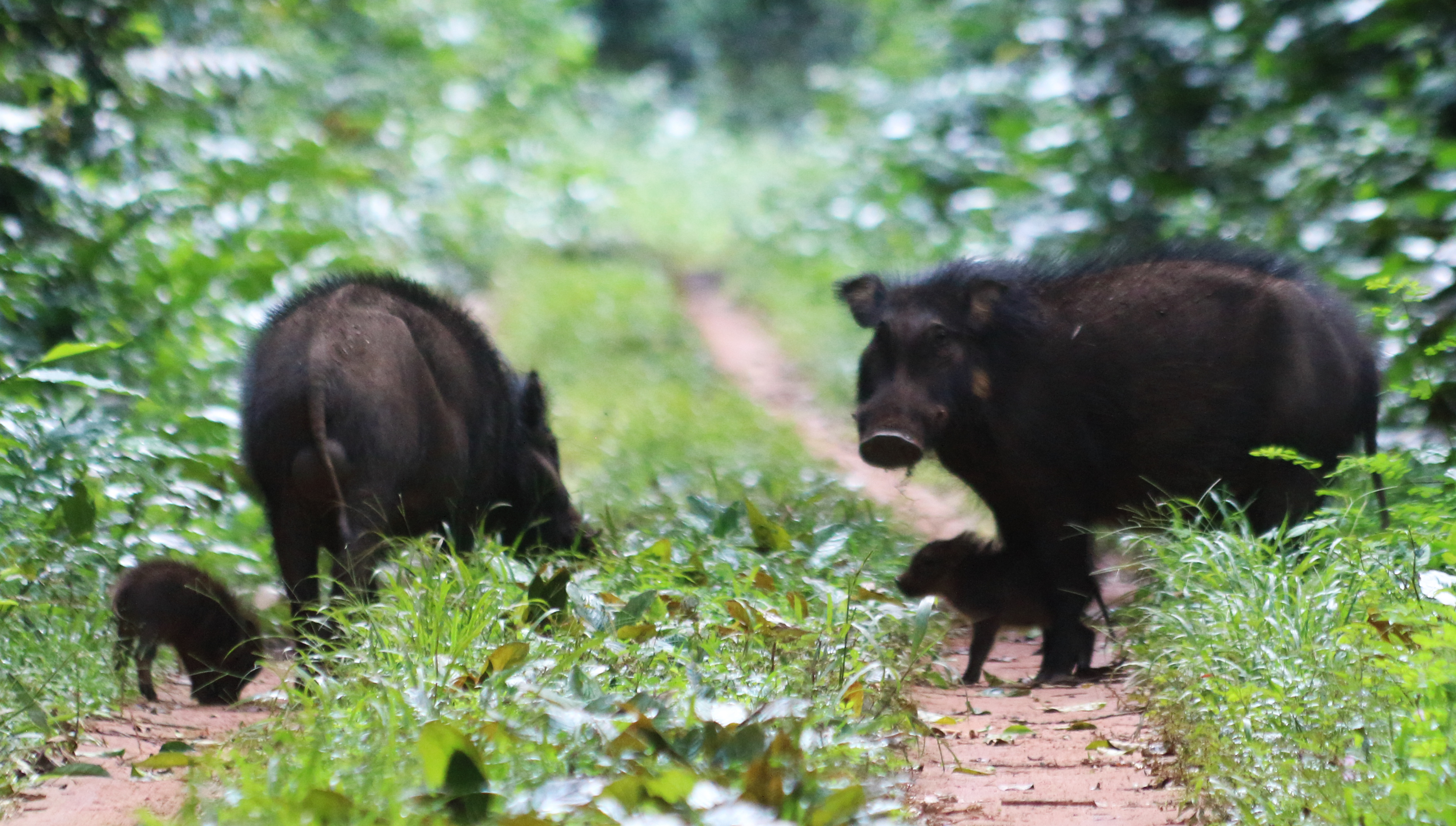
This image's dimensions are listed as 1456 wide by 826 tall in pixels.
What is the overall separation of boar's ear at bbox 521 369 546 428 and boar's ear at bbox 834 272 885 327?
123 cm

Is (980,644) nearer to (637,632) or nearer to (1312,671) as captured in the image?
(637,632)

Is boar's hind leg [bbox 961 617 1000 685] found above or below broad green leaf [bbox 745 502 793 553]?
below

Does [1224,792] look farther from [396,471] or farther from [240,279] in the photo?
[240,279]

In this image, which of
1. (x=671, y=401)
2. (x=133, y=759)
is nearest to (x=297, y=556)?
(x=133, y=759)

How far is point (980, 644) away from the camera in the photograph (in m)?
4.79

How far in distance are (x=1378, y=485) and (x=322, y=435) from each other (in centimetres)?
353

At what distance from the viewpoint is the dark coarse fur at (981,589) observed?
4.72 m

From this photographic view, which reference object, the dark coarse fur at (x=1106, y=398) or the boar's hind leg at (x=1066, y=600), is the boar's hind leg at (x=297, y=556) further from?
the boar's hind leg at (x=1066, y=600)

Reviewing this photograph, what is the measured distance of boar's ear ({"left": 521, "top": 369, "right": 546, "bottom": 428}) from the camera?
213 inches

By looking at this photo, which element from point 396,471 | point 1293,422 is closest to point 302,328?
point 396,471

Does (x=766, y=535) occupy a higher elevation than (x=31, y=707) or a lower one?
higher

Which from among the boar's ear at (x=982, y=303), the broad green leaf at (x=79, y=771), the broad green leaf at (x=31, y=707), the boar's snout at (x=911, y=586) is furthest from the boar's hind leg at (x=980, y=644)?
the broad green leaf at (x=31, y=707)

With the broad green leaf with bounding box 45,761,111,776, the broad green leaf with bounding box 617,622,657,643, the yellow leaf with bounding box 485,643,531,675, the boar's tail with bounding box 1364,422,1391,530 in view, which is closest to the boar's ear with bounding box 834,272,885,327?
the boar's tail with bounding box 1364,422,1391,530

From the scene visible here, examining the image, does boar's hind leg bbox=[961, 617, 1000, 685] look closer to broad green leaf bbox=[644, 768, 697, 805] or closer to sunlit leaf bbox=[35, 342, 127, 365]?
broad green leaf bbox=[644, 768, 697, 805]
